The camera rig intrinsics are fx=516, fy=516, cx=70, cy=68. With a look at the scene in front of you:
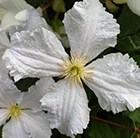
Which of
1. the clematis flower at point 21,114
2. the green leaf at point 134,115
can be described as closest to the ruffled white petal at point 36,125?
the clematis flower at point 21,114

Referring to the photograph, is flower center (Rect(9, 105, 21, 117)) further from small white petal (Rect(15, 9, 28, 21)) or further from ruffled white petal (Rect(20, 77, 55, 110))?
small white petal (Rect(15, 9, 28, 21))

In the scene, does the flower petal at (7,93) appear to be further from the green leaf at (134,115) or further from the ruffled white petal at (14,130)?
the green leaf at (134,115)

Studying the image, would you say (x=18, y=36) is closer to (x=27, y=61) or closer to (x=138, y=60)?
(x=27, y=61)

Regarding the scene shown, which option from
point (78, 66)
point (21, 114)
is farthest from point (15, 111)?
point (78, 66)

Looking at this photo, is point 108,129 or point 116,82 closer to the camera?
point 116,82

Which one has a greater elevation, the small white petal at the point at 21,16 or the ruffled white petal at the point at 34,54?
the small white petal at the point at 21,16

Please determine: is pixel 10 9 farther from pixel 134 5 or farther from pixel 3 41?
pixel 134 5

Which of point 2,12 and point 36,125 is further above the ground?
point 2,12
